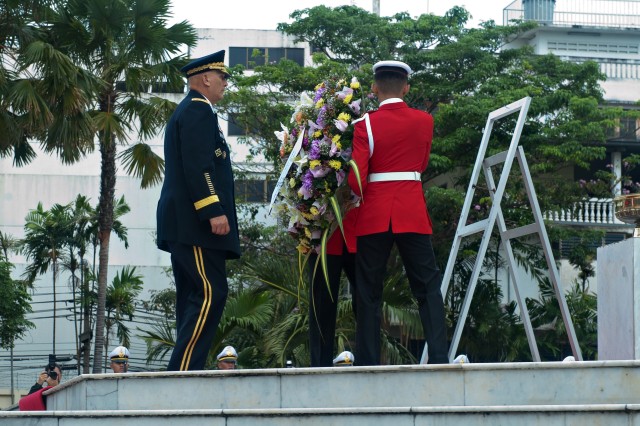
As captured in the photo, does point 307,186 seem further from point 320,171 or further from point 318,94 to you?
point 318,94

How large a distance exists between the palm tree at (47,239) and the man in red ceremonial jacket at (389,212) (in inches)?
1076

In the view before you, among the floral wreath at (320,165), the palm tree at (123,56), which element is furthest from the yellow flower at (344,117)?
Result: the palm tree at (123,56)

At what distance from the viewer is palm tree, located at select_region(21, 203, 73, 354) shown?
115 ft

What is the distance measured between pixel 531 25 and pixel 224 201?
28.1 metres

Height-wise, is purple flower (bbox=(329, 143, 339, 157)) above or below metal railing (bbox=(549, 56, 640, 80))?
below

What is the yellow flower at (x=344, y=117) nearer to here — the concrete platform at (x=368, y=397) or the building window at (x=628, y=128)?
the concrete platform at (x=368, y=397)

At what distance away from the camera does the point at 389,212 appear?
842cm

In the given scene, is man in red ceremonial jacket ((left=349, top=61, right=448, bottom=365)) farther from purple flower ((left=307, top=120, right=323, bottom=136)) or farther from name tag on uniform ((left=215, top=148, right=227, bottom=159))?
name tag on uniform ((left=215, top=148, right=227, bottom=159))

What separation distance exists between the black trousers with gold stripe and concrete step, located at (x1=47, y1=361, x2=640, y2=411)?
57 centimetres

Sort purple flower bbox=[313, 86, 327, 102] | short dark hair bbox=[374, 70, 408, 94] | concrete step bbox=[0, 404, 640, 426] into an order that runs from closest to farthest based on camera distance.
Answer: concrete step bbox=[0, 404, 640, 426], short dark hair bbox=[374, 70, 408, 94], purple flower bbox=[313, 86, 327, 102]

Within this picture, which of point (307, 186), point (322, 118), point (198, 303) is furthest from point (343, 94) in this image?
point (198, 303)

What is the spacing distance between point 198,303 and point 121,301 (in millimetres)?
27164

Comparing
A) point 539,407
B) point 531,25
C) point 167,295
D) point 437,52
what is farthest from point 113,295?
point 539,407

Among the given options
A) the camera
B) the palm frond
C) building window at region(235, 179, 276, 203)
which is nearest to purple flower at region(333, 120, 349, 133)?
the camera
